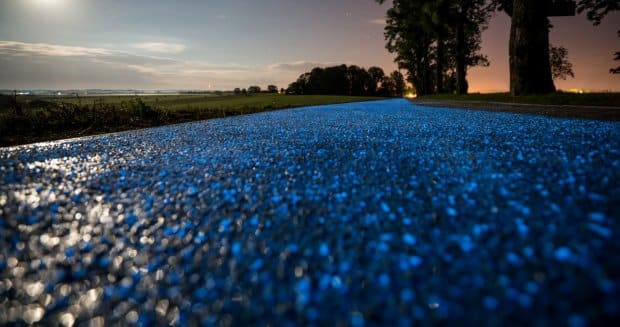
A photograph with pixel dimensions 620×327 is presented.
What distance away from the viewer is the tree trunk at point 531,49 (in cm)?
974

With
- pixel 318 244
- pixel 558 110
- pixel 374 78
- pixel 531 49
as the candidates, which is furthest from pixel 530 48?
pixel 374 78

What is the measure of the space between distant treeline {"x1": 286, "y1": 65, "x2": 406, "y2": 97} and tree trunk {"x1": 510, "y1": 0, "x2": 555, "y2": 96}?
7558 centimetres

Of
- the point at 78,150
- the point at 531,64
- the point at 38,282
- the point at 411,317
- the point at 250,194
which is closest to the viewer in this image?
the point at 411,317

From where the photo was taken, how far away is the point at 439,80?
90.6ft

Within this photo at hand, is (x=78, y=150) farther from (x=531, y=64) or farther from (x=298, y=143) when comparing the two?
(x=531, y=64)

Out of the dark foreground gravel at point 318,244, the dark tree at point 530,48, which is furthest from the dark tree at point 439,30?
the dark foreground gravel at point 318,244

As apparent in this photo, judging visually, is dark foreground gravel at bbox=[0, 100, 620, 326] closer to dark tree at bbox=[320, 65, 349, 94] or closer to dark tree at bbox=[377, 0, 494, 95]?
dark tree at bbox=[377, 0, 494, 95]

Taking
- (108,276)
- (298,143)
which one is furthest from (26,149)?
(108,276)

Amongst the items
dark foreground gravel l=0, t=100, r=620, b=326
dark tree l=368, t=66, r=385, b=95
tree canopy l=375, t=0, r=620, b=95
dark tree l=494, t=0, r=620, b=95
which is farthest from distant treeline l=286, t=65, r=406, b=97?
dark foreground gravel l=0, t=100, r=620, b=326

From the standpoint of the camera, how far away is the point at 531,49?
988 centimetres

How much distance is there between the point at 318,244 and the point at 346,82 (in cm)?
9942

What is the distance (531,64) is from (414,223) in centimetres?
1210

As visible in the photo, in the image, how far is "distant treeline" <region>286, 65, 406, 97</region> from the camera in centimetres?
9038

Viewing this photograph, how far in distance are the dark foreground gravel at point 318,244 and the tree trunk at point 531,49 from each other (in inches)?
370
